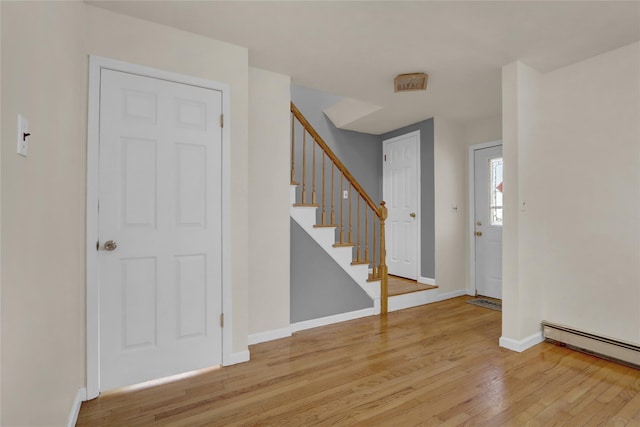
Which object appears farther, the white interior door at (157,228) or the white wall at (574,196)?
the white wall at (574,196)

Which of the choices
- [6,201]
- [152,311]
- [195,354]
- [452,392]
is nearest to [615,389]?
[452,392]

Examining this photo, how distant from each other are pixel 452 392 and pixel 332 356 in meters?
0.92

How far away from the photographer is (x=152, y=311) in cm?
221

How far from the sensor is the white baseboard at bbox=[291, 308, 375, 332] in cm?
320

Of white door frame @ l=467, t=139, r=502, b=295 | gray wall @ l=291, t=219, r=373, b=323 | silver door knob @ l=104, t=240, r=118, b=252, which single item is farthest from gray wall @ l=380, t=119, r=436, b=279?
silver door knob @ l=104, t=240, r=118, b=252

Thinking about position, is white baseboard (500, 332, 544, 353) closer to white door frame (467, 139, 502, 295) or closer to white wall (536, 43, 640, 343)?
white wall (536, 43, 640, 343)

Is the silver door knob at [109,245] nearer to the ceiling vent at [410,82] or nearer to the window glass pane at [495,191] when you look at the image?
the ceiling vent at [410,82]

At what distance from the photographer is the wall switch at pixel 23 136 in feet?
3.47

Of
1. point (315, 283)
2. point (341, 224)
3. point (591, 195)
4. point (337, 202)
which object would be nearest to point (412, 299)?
point (341, 224)

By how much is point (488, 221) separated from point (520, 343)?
201 cm

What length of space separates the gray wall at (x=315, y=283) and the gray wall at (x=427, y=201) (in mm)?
1382

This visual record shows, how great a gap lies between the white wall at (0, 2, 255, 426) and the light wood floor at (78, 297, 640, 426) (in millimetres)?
361

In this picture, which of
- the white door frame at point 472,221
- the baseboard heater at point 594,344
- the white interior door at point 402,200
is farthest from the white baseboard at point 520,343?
the white interior door at point 402,200

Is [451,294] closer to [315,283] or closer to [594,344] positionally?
[594,344]
